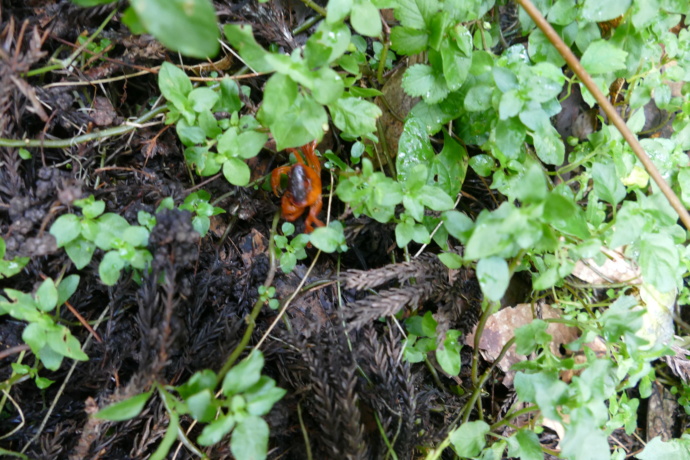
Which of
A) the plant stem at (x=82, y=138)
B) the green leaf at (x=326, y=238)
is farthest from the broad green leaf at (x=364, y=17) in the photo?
the plant stem at (x=82, y=138)

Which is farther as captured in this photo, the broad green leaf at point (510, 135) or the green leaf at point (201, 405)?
the broad green leaf at point (510, 135)

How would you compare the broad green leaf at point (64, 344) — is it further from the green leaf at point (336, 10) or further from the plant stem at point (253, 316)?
the green leaf at point (336, 10)

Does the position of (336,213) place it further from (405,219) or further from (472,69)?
(472,69)

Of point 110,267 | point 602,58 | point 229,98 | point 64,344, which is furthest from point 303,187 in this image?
point 602,58

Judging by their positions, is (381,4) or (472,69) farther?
(472,69)

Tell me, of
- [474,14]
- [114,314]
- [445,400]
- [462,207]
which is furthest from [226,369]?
[474,14]

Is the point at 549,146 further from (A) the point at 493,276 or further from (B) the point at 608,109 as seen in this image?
(A) the point at 493,276

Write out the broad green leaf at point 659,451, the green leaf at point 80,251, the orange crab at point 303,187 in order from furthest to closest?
the orange crab at point 303,187, the broad green leaf at point 659,451, the green leaf at point 80,251
